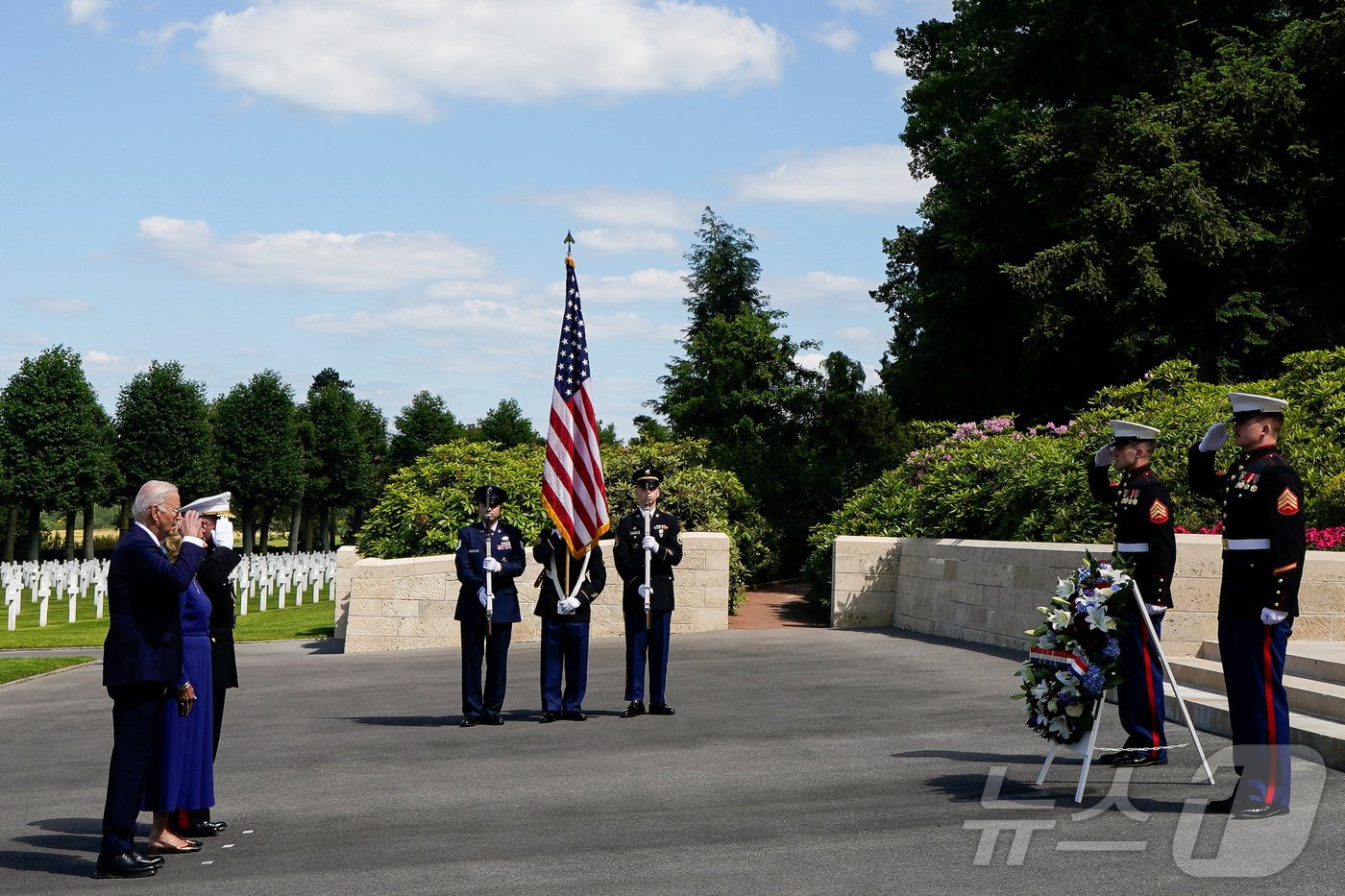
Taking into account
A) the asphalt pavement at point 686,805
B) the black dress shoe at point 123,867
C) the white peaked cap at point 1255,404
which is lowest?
the black dress shoe at point 123,867

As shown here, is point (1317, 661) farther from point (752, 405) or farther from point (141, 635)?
point (752, 405)

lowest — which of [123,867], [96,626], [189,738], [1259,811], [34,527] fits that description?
[96,626]

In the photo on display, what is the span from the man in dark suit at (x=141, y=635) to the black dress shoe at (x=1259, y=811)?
5.33 m

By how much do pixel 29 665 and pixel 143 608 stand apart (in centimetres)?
1218

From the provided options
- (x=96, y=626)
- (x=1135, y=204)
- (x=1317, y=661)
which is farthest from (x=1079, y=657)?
(x=96, y=626)

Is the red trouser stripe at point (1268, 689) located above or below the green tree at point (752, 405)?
below

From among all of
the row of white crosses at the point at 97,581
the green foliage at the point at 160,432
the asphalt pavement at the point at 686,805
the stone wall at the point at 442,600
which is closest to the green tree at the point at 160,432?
the green foliage at the point at 160,432

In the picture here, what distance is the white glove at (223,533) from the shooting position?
759 centimetres

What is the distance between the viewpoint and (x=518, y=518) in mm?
19188

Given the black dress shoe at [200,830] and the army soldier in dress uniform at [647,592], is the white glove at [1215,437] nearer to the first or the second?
the army soldier in dress uniform at [647,592]

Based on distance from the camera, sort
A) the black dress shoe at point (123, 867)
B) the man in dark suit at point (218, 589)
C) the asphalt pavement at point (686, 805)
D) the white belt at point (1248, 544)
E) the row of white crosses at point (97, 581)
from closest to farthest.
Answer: the asphalt pavement at point (686, 805) < the black dress shoe at point (123, 867) < the white belt at point (1248, 544) < the man in dark suit at point (218, 589) < the row of white crosses at point (97, 581)

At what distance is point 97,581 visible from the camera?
31578mm

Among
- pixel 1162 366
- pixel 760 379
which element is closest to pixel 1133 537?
pixel 1162 366

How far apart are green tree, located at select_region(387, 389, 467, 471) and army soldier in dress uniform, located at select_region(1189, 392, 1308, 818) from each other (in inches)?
3046
